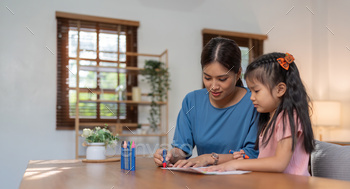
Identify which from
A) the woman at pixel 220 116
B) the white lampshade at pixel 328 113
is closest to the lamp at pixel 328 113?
the white lampshade at pixel 328 113

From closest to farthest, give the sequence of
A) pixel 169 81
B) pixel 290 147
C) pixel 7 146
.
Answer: pixel 290 147, pixel 7 146, pixel 169 81

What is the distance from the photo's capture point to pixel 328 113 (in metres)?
4.76

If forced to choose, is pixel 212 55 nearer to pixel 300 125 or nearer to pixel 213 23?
pixel 300 125

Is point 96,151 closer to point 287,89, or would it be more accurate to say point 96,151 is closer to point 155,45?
point 287,89

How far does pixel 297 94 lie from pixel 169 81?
3346 mm

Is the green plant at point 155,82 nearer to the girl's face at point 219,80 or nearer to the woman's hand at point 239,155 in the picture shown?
the girl's face at point 219,80

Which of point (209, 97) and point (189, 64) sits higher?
point (189, 64)

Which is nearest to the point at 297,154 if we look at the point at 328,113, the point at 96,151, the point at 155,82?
the point at 96,151

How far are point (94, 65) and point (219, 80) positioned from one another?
2762 mm

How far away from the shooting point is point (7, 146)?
156 inches

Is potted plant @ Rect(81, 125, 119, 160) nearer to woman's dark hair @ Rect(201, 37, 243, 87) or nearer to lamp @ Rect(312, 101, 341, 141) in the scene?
woman's dark hair @ Rect(201, 37, 243, 87)

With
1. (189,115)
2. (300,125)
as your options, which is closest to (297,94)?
(300,125)

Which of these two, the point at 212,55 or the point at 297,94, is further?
the point at 212,55

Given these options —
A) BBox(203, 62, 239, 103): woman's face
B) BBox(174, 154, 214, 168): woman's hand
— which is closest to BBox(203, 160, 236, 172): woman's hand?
BBox(174, 154, 214, 168): woman's hand
